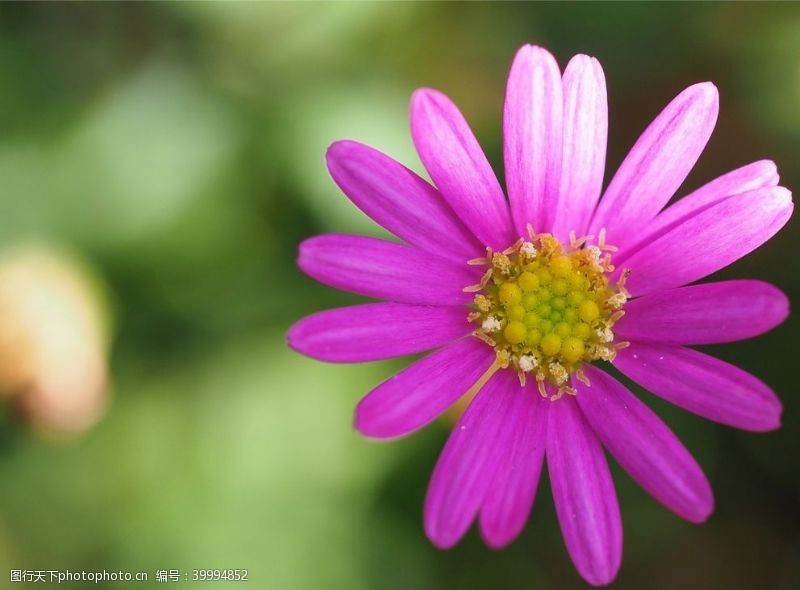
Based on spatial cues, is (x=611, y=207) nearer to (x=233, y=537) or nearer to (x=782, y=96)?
(x=782, y=96)

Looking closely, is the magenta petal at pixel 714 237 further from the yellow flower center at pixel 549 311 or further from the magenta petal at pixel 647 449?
the magenta petal at pixel 647 449

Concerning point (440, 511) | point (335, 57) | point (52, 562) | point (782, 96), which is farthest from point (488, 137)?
point (52, 562)

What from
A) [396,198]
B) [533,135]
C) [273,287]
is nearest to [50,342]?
[273,287]

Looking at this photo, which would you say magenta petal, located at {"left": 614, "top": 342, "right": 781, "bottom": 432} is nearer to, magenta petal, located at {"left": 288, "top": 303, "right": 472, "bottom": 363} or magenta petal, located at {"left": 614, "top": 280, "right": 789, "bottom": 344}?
magenta petal, located at {"left": 614, "top": 280, "right": 789, "bottom": 344}

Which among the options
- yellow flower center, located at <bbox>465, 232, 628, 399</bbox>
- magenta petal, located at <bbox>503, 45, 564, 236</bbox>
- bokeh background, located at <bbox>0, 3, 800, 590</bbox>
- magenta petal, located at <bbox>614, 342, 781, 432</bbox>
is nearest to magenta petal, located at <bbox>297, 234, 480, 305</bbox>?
yellow flower center, located at <bbox>465, 232, 628, 399</bbox>

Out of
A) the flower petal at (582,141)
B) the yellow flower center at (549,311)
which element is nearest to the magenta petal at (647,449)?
the yellow flower center at (549,311)
